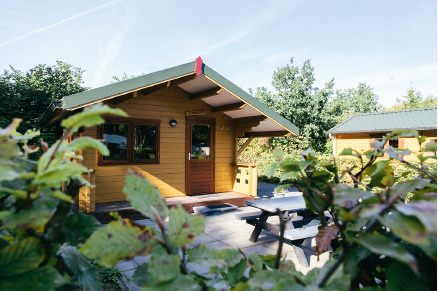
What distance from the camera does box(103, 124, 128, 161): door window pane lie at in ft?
20.3

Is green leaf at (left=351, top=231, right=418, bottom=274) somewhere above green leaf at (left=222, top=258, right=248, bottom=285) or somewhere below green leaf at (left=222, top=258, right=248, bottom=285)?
above

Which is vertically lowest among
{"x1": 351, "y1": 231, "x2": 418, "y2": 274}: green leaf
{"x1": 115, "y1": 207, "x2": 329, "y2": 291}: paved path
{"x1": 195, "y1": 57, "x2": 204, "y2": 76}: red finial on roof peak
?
{"x1": 115, "y1": 207, "x2": 329, "y2": 291}: paved path

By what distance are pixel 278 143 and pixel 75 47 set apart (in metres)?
19.7

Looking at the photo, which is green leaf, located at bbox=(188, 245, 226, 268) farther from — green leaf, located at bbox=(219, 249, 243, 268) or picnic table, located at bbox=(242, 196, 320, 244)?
picnic table, located at bbox=(242, 196, 320, 244)

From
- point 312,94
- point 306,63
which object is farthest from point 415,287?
point 306,63

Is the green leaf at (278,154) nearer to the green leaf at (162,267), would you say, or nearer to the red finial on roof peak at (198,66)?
the green leaf at (162,267)

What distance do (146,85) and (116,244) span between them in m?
5.24

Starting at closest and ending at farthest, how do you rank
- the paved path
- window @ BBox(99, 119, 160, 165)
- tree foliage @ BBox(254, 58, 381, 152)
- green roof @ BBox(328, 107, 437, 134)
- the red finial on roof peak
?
the paved path → the red finial on roof peak → window @ BBox(99, 119, 160, 165) → green roof @ BBox(328, 107, 437, 134) → tree foliage @ BBox(254, 58, 381, 152)

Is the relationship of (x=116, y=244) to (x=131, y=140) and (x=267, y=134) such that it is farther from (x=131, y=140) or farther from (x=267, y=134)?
(x=267, y=134)

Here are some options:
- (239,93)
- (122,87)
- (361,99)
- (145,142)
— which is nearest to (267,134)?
(239,93)

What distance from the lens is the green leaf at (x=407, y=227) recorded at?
0.32 metres

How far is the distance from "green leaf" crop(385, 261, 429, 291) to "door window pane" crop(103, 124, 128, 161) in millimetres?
6371

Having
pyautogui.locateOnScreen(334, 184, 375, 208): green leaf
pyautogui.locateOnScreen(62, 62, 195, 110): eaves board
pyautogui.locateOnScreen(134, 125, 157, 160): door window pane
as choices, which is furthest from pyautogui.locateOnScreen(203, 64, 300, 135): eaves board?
pyautogui.locateOnScreen(334, 184, 375, 208): green leaf

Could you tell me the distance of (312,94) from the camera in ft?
85.4
